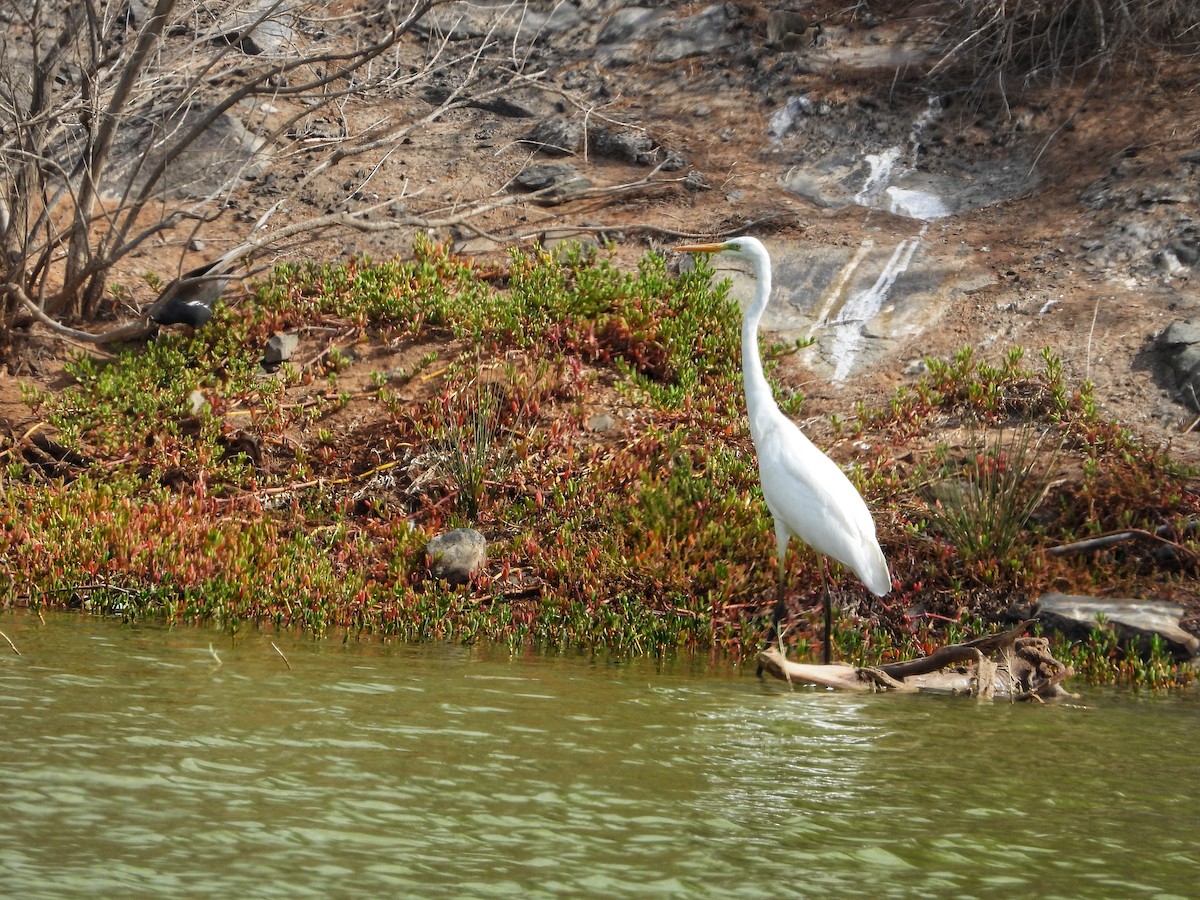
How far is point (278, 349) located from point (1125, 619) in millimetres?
7436

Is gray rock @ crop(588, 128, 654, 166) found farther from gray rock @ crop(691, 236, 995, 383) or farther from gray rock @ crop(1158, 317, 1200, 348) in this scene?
gray rock @ crop(1158, 317, 1200, 348)

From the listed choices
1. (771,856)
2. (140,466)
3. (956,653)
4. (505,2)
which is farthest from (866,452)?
(505,2)

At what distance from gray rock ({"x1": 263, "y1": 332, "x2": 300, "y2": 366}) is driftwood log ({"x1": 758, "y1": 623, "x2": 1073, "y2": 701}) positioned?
6320 millimetres

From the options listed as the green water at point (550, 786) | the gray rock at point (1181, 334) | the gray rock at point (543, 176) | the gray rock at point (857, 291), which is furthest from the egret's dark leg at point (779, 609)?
the gray rock at point (543, 176)

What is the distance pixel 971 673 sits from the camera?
7.32 metres

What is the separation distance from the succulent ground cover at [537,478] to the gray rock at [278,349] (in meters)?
0.16

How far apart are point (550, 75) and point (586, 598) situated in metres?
10.3

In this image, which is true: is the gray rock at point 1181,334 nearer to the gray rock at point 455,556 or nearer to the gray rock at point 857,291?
the gray rock at point 857,291

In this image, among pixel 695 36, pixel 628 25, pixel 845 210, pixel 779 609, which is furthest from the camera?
pixel 628 25

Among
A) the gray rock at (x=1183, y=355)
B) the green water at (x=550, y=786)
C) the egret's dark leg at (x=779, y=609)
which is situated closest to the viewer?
the green water at (x=550, y=786)

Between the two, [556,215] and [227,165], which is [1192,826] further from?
[227,165]

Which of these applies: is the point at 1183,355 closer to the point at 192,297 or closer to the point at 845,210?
the point at 845,210

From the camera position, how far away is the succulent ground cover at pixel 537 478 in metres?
8.66

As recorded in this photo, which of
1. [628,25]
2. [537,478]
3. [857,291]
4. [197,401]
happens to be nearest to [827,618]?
[537,478]
